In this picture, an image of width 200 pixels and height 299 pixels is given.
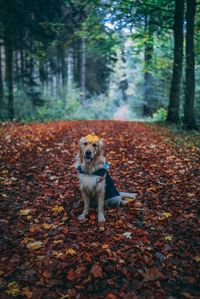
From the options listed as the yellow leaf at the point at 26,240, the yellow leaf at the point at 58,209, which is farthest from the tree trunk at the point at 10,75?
the yellow leaf at the point at 26,240

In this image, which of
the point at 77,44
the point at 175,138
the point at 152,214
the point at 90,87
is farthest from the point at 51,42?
the point at 152,214

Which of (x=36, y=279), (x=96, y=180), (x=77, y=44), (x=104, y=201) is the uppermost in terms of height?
(x=77, y=44)

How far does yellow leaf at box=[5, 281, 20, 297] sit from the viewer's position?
3367mm

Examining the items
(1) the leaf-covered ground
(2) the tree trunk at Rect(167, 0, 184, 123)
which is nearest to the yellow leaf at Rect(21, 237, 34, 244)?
(1) the leaf-covered ground

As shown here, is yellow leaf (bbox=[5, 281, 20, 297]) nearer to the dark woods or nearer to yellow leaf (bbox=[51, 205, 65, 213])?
yellow leaf (bbox=[51, 205, 65, 213])

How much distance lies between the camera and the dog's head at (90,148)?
4.91 metres

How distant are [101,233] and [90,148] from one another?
1432 millimetres

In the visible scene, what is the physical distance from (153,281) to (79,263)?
1.03m

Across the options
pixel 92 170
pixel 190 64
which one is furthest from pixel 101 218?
pixel 190 64

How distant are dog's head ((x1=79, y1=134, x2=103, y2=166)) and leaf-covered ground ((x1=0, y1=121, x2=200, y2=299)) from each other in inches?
44.8

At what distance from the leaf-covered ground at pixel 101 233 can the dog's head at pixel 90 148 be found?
1138 millimetres

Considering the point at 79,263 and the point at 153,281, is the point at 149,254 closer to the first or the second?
the point at 153,281

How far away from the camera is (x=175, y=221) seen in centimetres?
513

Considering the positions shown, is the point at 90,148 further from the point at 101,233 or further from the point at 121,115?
the point at 121,115
